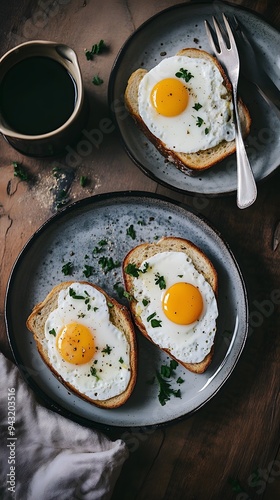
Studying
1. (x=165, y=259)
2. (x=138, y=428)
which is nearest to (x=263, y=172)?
(x=165, y=259)

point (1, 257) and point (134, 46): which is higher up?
point (134, 46)

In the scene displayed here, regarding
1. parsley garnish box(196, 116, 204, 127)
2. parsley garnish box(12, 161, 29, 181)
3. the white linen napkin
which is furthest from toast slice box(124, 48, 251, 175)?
the white linen napkin

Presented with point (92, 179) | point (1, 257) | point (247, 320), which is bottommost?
point (1, 257)

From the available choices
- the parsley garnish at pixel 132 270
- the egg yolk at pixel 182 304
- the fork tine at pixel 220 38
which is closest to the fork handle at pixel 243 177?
the fork tine at pixel 220 38

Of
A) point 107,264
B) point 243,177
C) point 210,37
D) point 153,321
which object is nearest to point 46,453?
point 153,321

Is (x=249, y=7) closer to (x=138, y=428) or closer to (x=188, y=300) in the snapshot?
(x=188, y=300)

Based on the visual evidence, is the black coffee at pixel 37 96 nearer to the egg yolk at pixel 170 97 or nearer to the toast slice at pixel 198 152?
the toast slice at pixel 198 152

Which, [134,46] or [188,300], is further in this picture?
[134,46]
